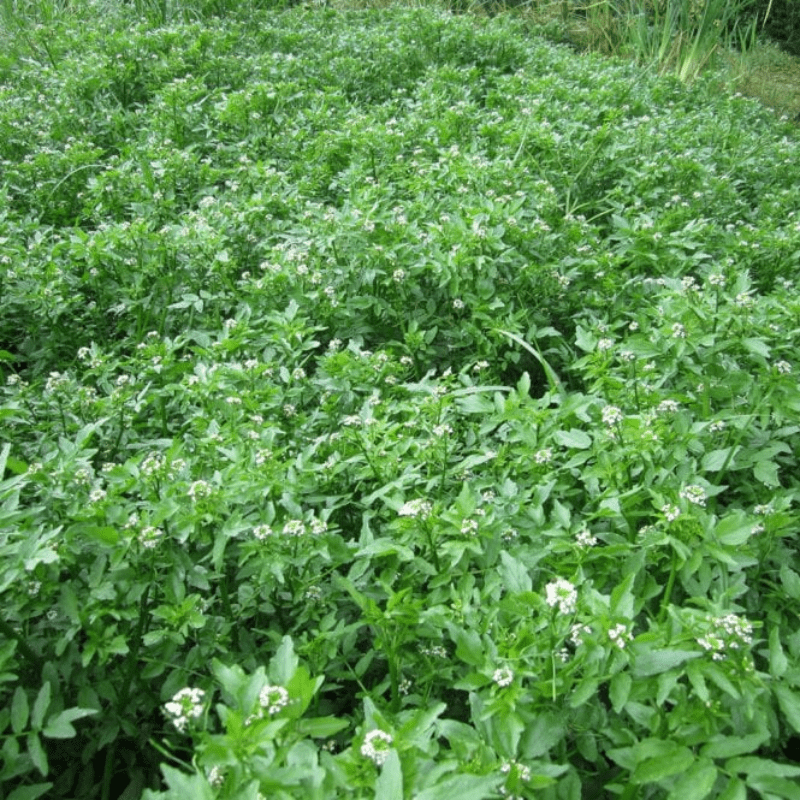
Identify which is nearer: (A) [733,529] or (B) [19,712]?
(B) [19,712]

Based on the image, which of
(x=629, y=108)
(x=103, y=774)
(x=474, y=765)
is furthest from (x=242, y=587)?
(x=629, y=108)

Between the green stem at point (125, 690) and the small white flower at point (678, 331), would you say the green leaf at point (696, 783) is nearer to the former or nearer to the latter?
the green stem at point (125, 690)

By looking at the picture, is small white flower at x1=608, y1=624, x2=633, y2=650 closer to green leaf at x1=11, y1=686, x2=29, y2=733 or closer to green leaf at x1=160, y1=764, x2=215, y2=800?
green leaf at x1=160, y1=764, x2=215, y2=800

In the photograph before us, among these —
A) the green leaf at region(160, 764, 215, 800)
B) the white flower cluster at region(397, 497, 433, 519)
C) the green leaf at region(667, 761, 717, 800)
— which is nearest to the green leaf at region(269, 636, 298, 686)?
the green leaf at region(160, 764, 215, 800)

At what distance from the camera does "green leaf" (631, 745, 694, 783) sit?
4.76ft

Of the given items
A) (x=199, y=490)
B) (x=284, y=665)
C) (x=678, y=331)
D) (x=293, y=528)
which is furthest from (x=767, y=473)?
(x=199, y=490)

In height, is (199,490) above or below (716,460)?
below

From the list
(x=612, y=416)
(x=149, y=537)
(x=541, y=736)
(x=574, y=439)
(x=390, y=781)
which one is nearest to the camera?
(x=390, y=781)

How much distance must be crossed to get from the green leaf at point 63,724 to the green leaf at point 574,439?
1.39m

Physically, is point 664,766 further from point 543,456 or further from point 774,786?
point 543,456

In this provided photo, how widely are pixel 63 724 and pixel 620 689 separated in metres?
1.17

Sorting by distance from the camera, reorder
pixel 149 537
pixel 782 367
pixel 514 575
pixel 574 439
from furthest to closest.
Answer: pixel 782 367
pixel 574 439
pixel 149 537
pixel 514 575

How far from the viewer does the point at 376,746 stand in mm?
1425

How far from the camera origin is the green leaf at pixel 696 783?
4.65 ft
